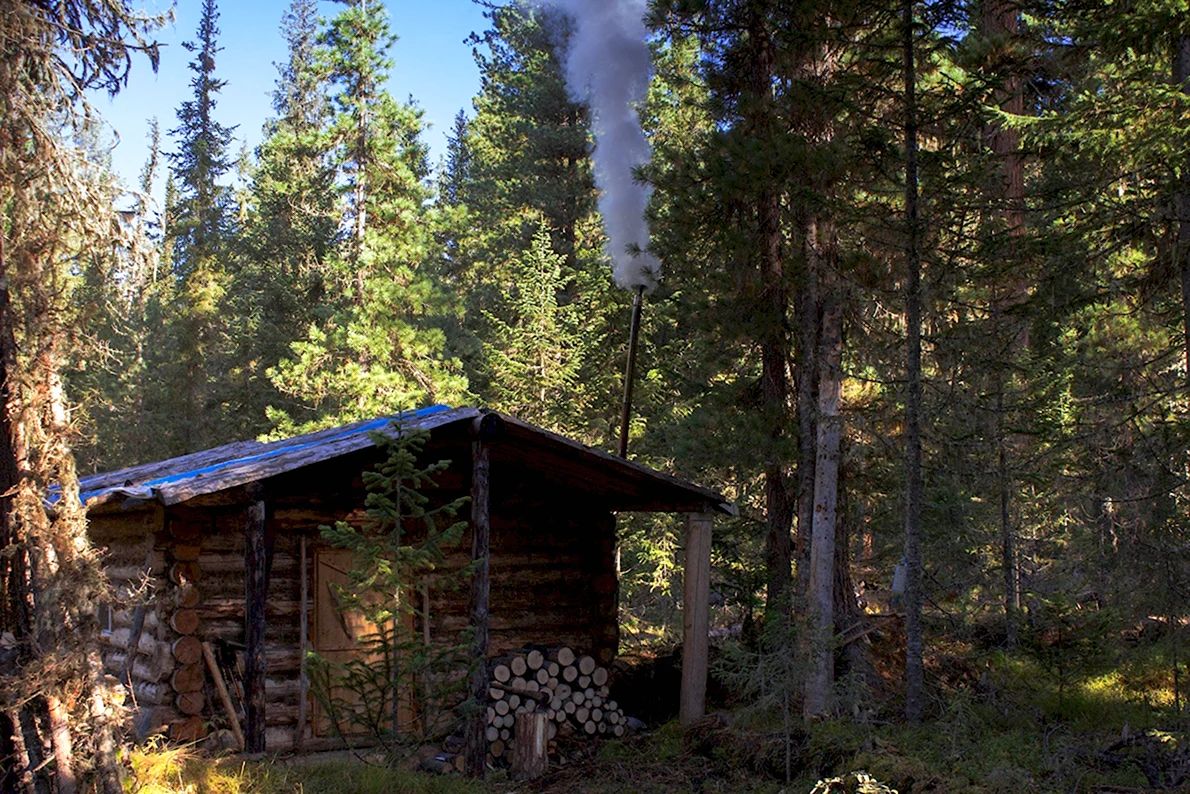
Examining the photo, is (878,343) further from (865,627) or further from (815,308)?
(865,627)

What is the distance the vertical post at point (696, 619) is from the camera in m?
12.3

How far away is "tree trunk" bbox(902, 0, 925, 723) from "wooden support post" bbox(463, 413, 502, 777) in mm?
4604

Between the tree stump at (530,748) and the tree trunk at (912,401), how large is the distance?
3990 millimetres

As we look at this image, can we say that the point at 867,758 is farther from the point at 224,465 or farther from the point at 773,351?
the point at 224,465

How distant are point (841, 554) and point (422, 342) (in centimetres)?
1279

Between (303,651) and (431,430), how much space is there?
323cm

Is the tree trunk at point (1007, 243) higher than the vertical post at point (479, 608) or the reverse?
higher

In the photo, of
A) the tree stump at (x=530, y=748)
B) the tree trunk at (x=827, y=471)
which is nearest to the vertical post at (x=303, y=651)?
the tree stump at (x=530, y=748)

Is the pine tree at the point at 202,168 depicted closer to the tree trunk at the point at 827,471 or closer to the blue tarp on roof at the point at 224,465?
the blue tarp on roof at the point at 224,465

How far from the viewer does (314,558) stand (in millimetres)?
11844

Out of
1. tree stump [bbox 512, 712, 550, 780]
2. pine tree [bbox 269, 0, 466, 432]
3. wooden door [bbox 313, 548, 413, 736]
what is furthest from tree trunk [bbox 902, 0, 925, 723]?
pine tree [bbox 269, 0, 466, 432]

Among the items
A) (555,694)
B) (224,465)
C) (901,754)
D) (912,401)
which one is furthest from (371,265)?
(901,754)

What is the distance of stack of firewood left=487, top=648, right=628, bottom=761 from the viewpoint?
39.3 ft

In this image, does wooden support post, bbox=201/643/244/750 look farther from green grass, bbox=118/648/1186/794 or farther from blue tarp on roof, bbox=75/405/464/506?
blue tarp on roof, bbox=75/405/464/506
